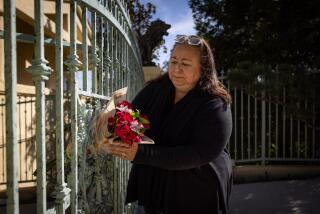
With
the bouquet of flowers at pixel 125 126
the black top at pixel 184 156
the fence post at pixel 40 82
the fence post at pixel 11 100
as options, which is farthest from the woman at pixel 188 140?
the fence post at pixel 11 100

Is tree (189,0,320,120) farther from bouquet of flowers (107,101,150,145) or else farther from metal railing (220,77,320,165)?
bouquet of flowers (107,101,150,145)

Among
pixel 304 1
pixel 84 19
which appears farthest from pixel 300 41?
pixel 84 19

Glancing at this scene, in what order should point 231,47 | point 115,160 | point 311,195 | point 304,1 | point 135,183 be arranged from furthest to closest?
point 231,47 → point 304,1 → point 311,195 → point 115,160 → point 135,183

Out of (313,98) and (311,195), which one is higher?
(313,98)

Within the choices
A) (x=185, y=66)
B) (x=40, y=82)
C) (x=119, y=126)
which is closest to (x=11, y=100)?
(x=40, y=82)

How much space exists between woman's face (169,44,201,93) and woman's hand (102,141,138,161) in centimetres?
54

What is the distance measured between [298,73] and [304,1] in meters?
1.79

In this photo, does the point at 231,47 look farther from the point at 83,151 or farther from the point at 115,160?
the point at 83,151

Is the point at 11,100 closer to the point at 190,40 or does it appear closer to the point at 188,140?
the point at 188,140

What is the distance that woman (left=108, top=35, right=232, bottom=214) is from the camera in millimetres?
1781

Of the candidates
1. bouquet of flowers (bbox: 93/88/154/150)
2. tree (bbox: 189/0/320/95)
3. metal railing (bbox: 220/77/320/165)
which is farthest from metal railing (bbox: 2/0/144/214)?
metal railing (bbox: 220/77/320/165)

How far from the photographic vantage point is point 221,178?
1948mm

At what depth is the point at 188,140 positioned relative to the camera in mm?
1879

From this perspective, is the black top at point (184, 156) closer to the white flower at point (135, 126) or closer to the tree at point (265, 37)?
the white flower at point (135, 126)
